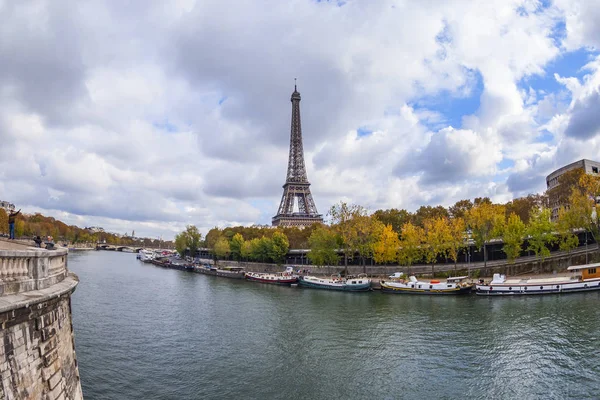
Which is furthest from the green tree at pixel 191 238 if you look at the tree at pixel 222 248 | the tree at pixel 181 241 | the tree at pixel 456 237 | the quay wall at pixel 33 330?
the quay wall at pixel 33 330

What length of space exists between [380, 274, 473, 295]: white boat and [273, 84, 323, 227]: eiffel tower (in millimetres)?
81859

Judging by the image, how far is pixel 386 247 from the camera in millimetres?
70688

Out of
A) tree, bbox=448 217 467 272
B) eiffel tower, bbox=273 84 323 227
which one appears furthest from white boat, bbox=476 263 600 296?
eiffel tower, bbox=273 84 323 227

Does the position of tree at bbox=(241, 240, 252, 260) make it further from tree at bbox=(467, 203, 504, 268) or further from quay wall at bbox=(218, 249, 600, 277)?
tree at bbox=(467, 203, 504, 268)

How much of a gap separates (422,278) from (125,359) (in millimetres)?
51535

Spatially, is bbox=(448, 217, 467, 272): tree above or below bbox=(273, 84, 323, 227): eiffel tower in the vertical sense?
below

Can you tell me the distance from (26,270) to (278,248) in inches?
3216

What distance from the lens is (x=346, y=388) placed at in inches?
880

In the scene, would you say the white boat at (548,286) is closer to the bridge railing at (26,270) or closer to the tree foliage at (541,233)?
the tree foliage at (541,233)

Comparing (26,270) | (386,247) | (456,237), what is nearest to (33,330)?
(26,270)

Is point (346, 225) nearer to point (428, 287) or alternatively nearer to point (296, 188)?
point (428, 287)

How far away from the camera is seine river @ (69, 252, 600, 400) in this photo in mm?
22125

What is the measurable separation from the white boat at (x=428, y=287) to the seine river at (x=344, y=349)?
428 cm

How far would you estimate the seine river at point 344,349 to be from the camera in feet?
72.6
